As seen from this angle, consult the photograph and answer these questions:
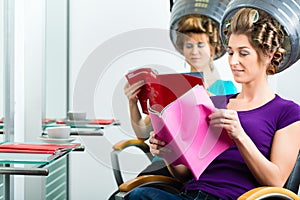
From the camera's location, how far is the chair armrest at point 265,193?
1297 millimetres

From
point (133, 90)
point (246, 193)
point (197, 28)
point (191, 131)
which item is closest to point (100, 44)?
point (197, 28)

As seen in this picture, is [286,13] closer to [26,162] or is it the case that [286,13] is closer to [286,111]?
[286,111]

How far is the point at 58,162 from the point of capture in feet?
9.33

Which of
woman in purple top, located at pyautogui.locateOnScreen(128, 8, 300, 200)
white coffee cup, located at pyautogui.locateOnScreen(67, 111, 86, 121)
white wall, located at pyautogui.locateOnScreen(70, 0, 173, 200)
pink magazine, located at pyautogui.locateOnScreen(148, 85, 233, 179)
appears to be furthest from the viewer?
white wall, located at pyautogui.locateOnScreen(70, 0, 173, 200)

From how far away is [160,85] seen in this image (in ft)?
4.99

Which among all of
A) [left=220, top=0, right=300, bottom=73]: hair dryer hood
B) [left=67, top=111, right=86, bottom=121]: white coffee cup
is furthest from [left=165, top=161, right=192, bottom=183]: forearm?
[left=67, top=111, right=86, bottom=121]: white coffee cup

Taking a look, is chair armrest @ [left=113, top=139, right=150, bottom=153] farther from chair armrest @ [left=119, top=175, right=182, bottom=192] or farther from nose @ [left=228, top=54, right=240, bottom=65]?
nose @ [left=228, top=54, right=240, bottom=65]

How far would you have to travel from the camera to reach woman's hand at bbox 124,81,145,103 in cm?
168

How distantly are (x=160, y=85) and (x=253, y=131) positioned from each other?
321 mm

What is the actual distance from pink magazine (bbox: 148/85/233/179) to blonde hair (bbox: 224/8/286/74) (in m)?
0.25

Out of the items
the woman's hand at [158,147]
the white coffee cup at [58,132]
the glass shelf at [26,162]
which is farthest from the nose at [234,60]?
the white coffee cup at [58,132]

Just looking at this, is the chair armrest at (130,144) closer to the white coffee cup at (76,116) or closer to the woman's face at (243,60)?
the white coffee cup at (76,116)

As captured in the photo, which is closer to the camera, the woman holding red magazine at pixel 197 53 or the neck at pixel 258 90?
the neck at pixel 258 90

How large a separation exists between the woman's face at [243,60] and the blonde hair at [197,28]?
0.37 meters
